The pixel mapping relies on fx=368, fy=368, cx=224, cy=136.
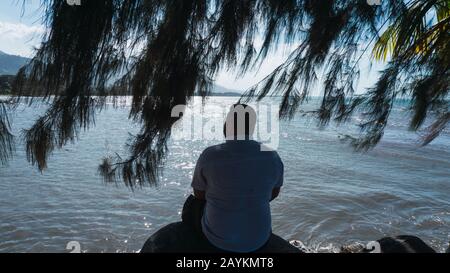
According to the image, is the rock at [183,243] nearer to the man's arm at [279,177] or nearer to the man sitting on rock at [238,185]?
the man sitting on rock at [238,185]

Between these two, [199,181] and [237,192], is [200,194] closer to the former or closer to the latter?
[199,181]

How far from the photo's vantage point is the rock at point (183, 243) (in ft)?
7.88

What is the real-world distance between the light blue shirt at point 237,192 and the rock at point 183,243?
0.27ft

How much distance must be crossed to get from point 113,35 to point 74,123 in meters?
0.54

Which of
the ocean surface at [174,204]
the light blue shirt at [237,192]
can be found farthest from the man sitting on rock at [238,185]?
the ocean surface at [174,204]

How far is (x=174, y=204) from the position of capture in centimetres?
708

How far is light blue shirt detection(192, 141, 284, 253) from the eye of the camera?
2281 millimetres

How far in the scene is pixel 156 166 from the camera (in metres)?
2.47

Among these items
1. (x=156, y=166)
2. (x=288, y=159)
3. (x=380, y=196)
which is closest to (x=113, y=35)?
(x=156, y=166)

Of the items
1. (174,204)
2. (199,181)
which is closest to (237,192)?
(199,181)

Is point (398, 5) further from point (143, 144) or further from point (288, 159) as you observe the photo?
point (288, 159)

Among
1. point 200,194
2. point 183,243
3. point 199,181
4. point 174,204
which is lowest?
point 174,204

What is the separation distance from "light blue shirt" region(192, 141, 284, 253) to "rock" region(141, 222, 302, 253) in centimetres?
8

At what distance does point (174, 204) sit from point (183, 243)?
15.4 feet
